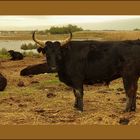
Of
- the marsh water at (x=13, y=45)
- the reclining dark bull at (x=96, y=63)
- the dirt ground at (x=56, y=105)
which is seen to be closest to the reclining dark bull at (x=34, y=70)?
the dirt ground at (x=56, y=105)

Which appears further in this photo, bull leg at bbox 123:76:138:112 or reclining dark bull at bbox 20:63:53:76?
reclining dark bull at bbox 20:63:53:76

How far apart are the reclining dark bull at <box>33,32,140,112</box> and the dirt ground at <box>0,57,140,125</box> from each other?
1.44 ft

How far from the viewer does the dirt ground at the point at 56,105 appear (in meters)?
9.40

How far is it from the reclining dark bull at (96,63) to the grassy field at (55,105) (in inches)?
17.8

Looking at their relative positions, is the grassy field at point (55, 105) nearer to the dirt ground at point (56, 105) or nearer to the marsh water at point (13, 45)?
the dirt ground at point (56, 105)

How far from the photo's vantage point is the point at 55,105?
35.6 feet

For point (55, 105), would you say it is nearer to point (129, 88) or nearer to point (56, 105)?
point (56, 105)

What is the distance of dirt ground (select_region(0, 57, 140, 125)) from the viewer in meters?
9.40

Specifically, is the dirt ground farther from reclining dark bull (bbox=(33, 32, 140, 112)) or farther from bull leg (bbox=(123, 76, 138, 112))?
reclining dark bull (bbox=(33, 32, 140, 112))

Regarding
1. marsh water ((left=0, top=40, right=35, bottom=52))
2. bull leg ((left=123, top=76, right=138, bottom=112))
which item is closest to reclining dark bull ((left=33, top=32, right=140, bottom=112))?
bull leg ((left=123, top=76, right=138, bottom=112))

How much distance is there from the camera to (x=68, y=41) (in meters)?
10.1

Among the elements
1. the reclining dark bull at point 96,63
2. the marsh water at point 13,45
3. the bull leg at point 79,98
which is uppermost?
the reclining dark bull at point 96,63

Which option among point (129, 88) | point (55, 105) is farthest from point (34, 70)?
point (129, 88)

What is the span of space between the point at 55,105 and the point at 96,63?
1597 millimetres
